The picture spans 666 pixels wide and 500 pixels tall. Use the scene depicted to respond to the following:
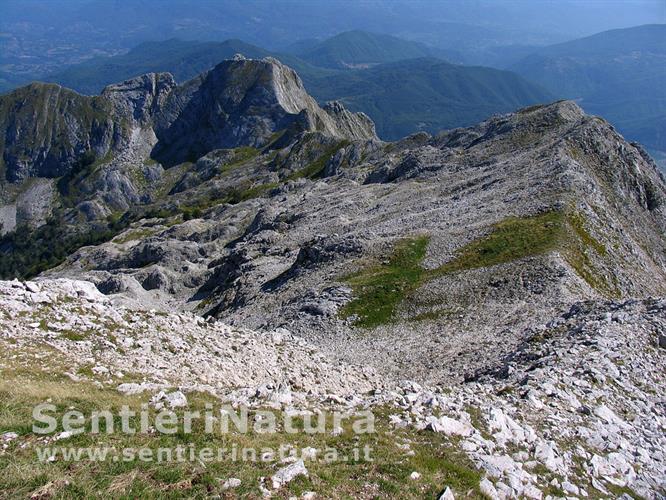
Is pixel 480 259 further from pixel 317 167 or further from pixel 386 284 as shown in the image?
pixel 317 167

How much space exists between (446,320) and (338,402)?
2089 cm

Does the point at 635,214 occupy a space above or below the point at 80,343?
below

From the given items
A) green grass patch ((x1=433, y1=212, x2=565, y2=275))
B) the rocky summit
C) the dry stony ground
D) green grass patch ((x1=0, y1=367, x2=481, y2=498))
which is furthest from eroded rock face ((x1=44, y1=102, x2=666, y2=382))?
green grass patch ((x1=0, y1=367, x2=481, y2=498))

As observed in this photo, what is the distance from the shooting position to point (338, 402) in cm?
1880

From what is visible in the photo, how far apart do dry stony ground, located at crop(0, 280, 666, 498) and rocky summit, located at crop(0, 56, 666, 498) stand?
0.10 metres

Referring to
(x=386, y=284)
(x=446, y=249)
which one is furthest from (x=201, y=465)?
(x=446, y=249)

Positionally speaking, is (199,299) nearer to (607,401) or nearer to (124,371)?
(124,371)

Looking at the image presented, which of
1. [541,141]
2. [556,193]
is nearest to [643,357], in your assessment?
[556,193]

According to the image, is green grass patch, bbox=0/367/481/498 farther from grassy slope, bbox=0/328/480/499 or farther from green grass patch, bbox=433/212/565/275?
green grass patch, bbox=433/212/565/275

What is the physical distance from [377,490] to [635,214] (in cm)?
6841

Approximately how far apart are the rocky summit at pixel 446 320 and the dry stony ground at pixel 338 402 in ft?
0.32

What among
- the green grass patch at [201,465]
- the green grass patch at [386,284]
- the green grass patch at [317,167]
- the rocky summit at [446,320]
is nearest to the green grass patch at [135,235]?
the rocky summit at [446,320]

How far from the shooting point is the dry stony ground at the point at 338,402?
13.0 meters

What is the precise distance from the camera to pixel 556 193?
179 feet
